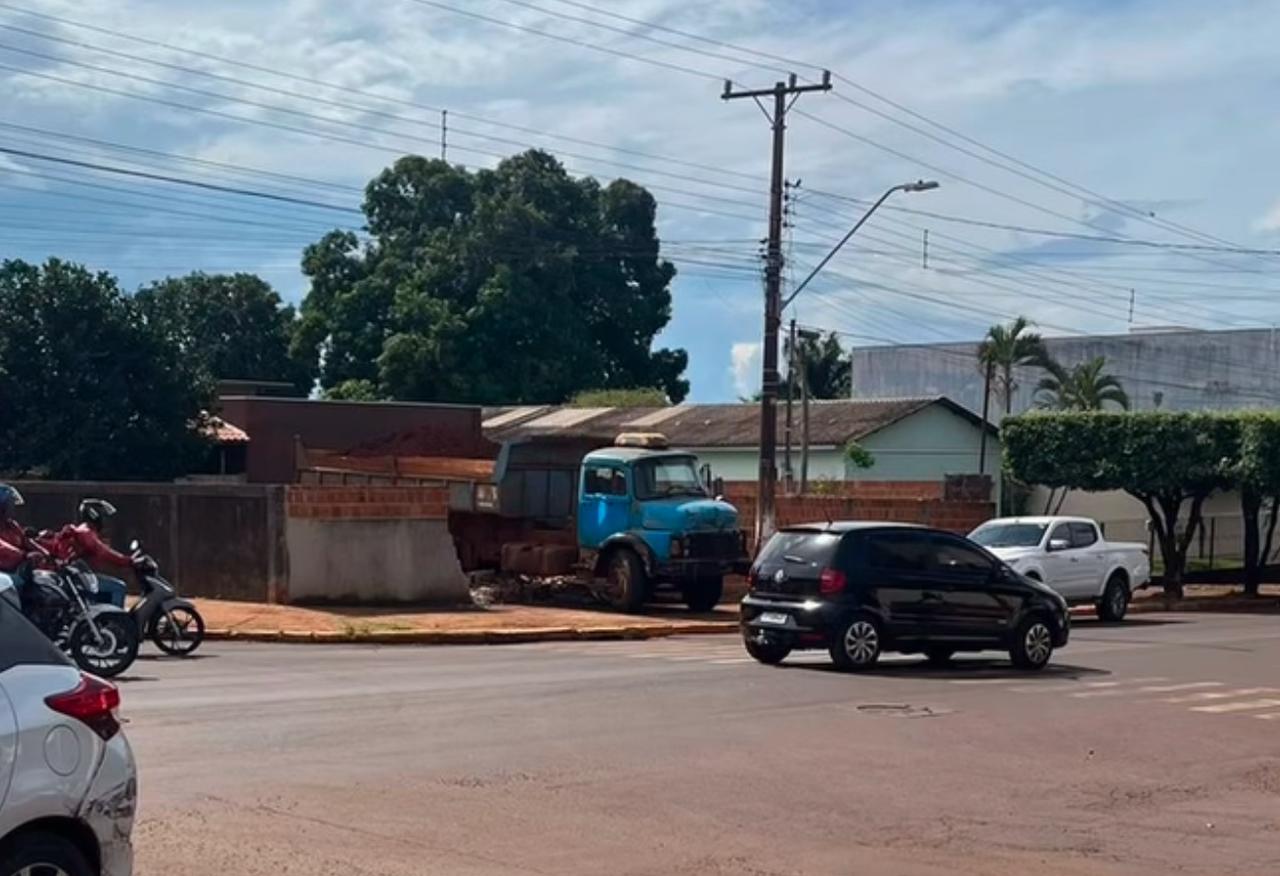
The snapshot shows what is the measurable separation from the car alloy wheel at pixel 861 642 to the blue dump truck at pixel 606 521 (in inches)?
364

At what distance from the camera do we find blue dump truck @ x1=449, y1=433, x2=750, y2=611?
3006cm

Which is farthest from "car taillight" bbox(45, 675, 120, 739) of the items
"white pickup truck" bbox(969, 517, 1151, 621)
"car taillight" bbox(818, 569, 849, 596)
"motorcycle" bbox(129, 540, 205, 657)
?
"white pickup truck" bbox(969, 517, 1151, 621)

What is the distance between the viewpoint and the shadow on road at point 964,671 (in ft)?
67.6

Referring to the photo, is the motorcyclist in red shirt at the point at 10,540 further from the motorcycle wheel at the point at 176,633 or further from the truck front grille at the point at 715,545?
the truck front grille at the point at 715,545

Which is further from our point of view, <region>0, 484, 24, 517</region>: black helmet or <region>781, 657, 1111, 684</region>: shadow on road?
<region>781, 657, 1111, 684</region>: shadow on road

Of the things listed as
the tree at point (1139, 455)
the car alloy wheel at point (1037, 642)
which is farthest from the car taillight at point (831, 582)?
the tree at point (1139, 455)

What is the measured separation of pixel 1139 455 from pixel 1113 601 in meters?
8.44

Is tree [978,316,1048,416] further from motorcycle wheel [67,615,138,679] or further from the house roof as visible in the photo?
motorcycle wheel [67,615,138,679]

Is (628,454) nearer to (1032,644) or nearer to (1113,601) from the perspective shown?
(1113,601)

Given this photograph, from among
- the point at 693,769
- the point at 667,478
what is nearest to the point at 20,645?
the point at 693,769

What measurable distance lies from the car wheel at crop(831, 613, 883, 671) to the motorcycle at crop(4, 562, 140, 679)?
24.6ft

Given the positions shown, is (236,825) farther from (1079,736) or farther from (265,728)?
(1079,736)

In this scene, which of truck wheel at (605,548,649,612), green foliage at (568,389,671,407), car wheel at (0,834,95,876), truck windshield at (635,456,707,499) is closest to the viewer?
car wheel at (0,834,95,876)

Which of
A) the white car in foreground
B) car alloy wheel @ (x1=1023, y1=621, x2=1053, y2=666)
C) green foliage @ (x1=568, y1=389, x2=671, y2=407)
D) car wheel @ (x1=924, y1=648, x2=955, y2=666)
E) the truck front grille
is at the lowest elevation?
car wheel @ (x1=924, y1=648, x2=955, y2=666)
